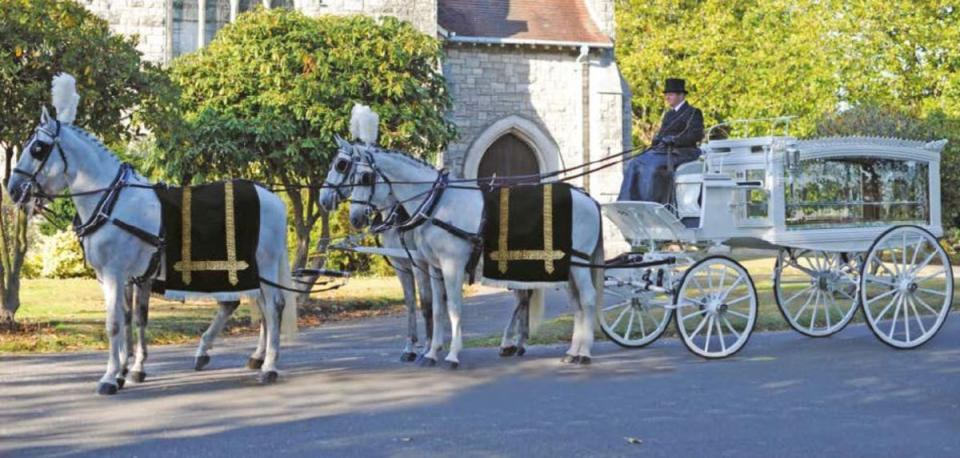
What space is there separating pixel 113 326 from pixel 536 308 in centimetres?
435

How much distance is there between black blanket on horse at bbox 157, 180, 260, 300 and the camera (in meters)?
10.0

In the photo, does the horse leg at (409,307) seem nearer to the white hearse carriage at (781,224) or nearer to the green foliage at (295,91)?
the white hearse carriage at (781,224)

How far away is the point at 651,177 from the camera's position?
12.1 meters

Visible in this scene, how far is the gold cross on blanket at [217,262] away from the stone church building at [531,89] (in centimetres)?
2060

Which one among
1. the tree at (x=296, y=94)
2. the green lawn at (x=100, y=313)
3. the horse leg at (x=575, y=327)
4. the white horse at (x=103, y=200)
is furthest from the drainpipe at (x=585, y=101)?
the white horse at (x=103, y=200)

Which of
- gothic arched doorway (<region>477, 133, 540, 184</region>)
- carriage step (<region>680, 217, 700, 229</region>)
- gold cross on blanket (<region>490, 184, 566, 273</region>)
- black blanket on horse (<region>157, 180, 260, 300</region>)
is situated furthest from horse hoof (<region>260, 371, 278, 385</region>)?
gothic arched doorway (<region>477, 133, 540, 184</region>)

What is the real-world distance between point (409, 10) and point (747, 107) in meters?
14.8

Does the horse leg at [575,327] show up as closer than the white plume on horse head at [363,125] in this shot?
No

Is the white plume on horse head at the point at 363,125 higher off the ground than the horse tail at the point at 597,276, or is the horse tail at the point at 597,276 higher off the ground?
the white plume on horse head at the point at 363,125

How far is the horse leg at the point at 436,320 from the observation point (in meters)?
11.0

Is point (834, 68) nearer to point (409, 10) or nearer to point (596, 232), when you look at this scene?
point (409, 10)

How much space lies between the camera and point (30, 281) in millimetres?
23578

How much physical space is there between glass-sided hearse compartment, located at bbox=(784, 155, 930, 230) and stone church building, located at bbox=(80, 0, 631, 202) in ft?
60.2

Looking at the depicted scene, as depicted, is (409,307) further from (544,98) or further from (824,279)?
(544,98)
